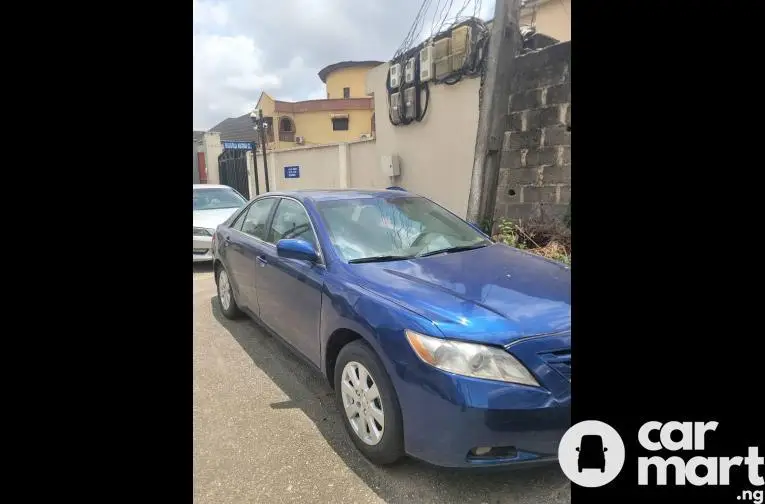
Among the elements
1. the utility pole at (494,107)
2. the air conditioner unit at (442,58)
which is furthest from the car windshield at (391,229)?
the air conditioner unit at (442,58)

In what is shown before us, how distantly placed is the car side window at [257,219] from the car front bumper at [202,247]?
3099mm

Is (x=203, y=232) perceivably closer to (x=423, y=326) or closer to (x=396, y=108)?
(x=396, y=108)

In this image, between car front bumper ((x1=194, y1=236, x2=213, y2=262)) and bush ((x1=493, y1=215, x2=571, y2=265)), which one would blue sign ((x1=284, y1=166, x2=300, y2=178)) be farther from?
bush ((x1=493, y1=215, x2=571, y2=265))

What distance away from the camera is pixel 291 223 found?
3.56 m

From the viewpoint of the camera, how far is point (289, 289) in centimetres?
323

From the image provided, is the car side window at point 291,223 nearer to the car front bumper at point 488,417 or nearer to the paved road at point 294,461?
the paved road at point 294,461

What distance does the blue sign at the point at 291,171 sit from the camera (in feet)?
42.3

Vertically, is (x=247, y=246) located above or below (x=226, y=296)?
above

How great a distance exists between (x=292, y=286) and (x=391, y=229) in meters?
0.77

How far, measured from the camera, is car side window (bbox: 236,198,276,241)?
404 cm

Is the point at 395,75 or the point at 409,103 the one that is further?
the point at 395,75
